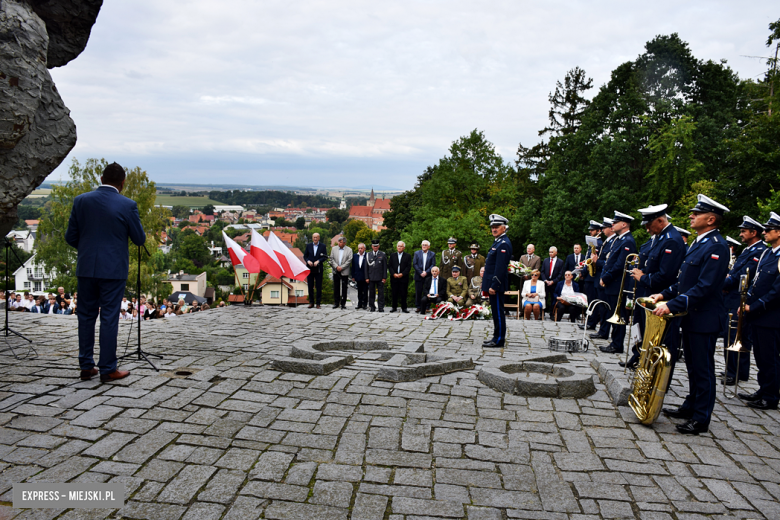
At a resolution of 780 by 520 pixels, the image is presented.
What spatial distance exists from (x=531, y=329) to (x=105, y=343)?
7.46 meters

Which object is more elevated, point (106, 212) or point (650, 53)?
point (650, 53)

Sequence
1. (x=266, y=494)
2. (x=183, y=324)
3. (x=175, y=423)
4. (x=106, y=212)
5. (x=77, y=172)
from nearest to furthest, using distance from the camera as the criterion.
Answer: (x=266, y=494) < (x=175, y=423) < (x=106, y=212) < (x=183, y=324) < (x=77, y=172)

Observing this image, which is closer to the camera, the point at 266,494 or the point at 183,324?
the point at 266,494

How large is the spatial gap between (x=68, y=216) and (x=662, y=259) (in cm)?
3530

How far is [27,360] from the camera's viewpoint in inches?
240

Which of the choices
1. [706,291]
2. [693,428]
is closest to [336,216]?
[706,291]

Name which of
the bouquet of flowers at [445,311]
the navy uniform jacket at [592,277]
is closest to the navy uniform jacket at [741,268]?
the navy uniform jacket at [592,277]

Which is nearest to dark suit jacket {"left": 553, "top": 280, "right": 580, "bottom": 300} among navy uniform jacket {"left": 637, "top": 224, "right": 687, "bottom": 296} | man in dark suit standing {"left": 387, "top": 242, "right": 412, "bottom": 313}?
man in dark suit standing {"left": 387, "top": 242, "right": 412, "bottom": 313}

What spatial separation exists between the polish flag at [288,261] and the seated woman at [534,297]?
546cm

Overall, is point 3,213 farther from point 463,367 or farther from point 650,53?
point 650,53

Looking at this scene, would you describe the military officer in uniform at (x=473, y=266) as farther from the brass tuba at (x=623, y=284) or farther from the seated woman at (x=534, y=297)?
the brass tuba at (x=623, y=284)

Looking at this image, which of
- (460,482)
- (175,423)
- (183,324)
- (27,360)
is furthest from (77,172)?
(460,482)

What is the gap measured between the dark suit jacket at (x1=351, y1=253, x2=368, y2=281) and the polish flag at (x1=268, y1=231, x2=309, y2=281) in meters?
1.31

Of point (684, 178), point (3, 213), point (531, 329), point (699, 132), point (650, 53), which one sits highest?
point (650, 53)
